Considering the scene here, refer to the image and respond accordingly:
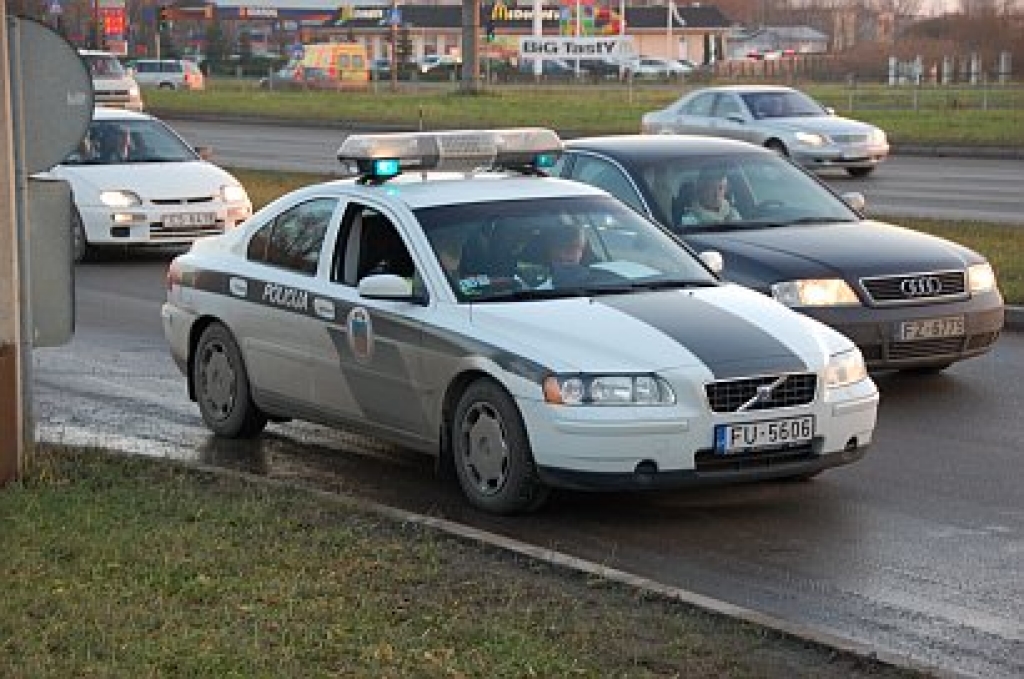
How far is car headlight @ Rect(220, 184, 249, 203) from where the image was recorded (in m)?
20.2

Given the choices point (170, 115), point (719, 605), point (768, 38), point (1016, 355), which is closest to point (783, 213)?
point (1016, 355)

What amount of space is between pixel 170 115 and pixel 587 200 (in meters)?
47.6

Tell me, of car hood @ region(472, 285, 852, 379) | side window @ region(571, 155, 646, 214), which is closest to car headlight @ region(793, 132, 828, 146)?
side window @ region(571, 155, 646, 214)

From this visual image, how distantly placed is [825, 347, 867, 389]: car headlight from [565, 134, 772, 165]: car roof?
4.54 m

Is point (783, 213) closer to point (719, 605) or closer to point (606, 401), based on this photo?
point (606, 401)

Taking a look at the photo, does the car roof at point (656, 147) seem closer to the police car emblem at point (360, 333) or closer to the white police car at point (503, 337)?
the white police car at point (503, 337)

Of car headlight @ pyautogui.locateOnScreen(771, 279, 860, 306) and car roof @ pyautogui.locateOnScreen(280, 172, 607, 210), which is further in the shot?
car headlight @ pyautogui.locateOnScreen(771, 279, 860, 306)

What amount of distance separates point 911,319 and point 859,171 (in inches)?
801

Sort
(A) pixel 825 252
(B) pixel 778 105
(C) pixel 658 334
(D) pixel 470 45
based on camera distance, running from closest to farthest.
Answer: (C) pixel 658 334 < (A) pixel 825 252 < (B) pixel 778 105 < (D) pixel 470 45

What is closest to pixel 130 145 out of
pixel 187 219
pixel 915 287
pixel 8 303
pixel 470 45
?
pixel 187 219

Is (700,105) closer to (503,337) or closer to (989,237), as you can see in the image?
(989,237)

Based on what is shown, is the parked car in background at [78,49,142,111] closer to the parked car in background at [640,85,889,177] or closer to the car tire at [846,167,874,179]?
the parked car in background at [640,85,889,177]

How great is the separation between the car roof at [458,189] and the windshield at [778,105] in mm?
22081

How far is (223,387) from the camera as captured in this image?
10.8m
